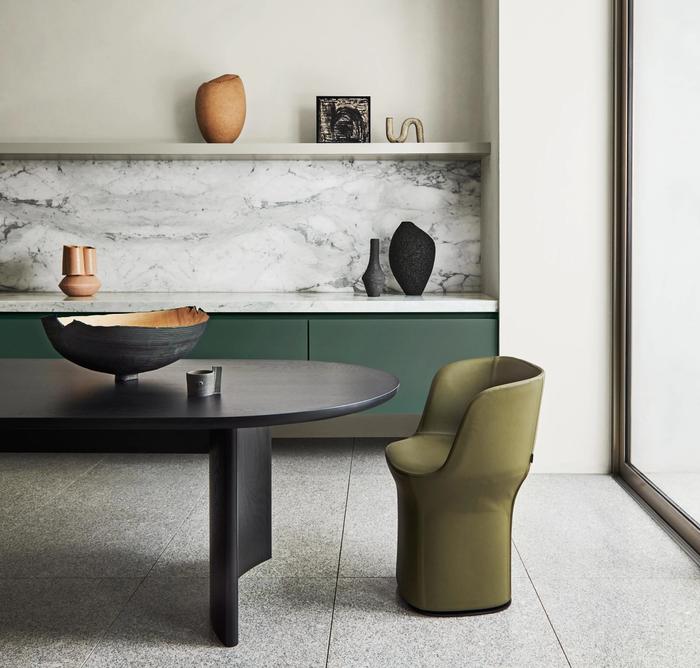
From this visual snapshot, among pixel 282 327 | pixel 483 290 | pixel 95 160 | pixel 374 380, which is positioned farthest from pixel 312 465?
pixel 95 160

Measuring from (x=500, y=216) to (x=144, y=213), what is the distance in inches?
80.1

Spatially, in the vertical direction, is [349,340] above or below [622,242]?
below

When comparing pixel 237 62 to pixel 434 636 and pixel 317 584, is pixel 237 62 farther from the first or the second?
pixel 434 636

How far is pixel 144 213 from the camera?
4.52 m

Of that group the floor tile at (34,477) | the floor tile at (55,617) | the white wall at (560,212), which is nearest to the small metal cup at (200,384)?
the floor tile at (55,617)

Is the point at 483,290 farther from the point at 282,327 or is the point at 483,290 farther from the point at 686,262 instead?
the point at 686,262

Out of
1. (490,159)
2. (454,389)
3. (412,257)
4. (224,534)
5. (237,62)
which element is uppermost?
(237,62)

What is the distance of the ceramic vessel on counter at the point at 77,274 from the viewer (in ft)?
13.6

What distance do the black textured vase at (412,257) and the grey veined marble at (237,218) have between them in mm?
202

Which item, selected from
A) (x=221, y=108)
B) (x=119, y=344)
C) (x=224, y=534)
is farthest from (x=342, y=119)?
(x=224, y=534)

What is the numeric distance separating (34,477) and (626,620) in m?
2.71

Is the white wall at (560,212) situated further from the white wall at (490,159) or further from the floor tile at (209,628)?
the floor tile at (209,628)

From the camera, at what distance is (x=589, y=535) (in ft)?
9.64

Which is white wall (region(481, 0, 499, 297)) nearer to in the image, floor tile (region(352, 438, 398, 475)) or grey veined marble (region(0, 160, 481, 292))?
grey veined marble (region(0, 160, 481, 292))
